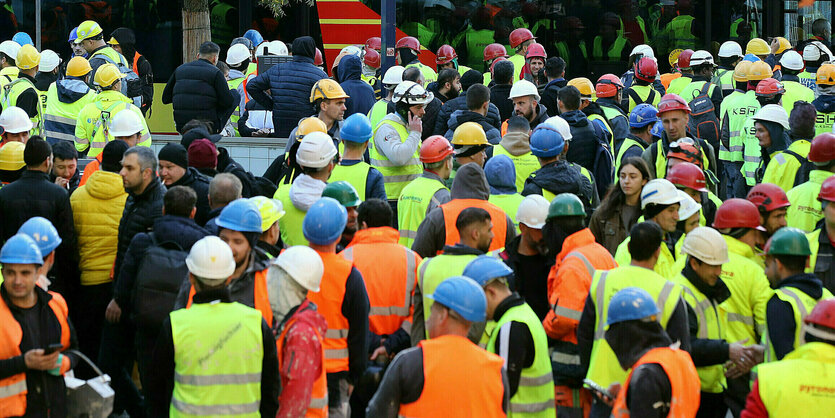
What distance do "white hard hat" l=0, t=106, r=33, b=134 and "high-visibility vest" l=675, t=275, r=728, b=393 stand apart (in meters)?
6.07

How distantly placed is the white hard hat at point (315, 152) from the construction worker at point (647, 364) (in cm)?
304

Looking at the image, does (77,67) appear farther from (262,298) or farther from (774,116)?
(774,116)

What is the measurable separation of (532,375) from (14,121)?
5.92m

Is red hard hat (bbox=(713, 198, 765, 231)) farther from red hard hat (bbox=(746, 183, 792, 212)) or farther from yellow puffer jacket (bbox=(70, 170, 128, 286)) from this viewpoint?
yellow puffer jacket (bbox=(70, 170, 128, 286))

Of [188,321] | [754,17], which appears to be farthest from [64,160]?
[754,17]

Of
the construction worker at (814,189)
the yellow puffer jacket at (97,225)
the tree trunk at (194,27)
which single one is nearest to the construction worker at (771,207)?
the construction worker at (814,189)

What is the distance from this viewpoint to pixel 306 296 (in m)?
5.95

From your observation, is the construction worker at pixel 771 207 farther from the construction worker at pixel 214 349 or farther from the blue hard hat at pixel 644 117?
the construction worker at pixel 214 349

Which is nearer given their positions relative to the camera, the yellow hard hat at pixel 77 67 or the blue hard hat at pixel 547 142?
the blue hard hat at pixel 547 142

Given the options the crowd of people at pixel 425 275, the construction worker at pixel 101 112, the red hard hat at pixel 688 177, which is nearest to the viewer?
the crowd of people at pixel 425 275

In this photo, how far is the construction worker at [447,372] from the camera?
4797mm

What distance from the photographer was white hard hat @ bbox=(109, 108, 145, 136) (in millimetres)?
9422

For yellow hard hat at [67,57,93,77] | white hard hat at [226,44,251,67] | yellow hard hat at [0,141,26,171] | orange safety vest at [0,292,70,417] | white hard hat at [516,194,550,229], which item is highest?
white hard hat at [226,44,251,67]

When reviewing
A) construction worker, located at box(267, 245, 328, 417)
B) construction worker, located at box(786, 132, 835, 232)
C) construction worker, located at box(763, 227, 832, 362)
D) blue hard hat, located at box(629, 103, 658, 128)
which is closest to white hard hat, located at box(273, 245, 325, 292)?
construction worker, located at box(267, 245, 328, 417)
